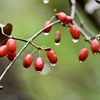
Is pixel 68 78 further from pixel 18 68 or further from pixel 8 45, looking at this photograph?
pixel 8 45

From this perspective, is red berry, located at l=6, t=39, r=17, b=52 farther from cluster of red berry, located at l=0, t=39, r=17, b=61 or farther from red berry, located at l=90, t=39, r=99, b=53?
red berry, located at l=90, t=39, r=99, b=53

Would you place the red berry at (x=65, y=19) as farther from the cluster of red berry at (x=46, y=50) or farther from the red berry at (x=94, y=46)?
the red berry at (x=94, y=46)

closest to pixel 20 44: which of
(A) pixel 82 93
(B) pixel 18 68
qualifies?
(B) pixel 18 68

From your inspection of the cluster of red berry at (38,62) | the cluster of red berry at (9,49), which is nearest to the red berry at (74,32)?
the cluster of red berry at (38,62)

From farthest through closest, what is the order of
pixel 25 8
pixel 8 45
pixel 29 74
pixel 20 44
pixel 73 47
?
pixel 25 8, pixel 73 47, pixel 29 74, pixel 20 44, pixel 8 45

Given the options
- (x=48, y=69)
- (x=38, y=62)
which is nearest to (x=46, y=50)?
(x=38, y=62)

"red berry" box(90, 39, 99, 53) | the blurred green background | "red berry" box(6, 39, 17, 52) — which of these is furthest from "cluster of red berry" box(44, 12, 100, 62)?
the blurred green background

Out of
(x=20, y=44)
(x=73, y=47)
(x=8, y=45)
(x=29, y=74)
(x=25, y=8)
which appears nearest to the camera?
(x=8, y=45)

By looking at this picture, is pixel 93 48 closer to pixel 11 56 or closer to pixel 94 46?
pixel 94 46
